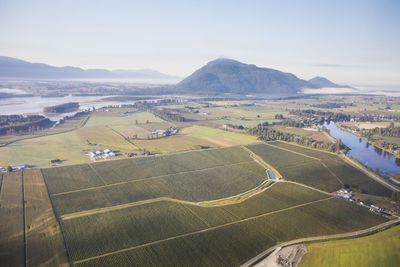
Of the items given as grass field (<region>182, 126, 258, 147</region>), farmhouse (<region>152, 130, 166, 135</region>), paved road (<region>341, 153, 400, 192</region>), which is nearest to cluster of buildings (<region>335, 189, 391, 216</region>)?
paved road (<region>341, 153, 400, 192</region>)

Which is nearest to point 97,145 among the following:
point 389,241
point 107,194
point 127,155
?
point 127,155

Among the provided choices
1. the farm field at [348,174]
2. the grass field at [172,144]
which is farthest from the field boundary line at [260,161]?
the farm field at [348,174]

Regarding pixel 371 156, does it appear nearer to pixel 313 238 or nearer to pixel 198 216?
pixel 313 238

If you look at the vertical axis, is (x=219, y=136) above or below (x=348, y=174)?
above

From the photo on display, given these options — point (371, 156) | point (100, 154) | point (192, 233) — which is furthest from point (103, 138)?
point (371, 156)

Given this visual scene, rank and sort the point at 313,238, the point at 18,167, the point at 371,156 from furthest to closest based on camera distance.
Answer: the point at 371,156 < the point at 18,167 < the point at 313,238

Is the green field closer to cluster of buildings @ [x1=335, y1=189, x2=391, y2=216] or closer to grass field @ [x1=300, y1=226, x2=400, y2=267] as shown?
grass field @ [x1=300, y1=226, x2=400, y2=267]
